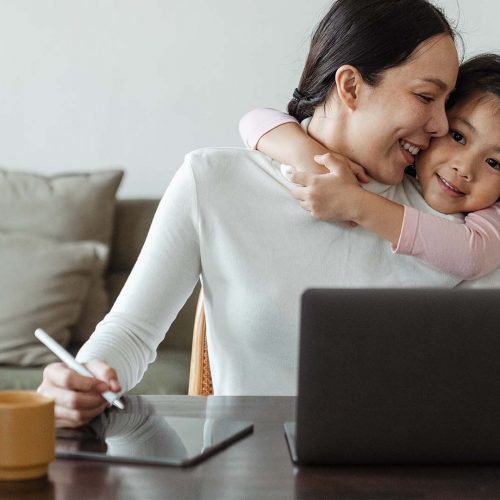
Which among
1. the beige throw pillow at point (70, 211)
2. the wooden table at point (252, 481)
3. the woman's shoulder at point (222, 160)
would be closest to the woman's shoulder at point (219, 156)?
the woman's shoulder at point (222, 160)

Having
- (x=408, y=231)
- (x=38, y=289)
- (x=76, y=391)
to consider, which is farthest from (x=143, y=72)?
(x=76, y=391)

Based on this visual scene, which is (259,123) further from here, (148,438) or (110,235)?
(110,235)

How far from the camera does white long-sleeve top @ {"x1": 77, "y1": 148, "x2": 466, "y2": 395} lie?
1.44 meters

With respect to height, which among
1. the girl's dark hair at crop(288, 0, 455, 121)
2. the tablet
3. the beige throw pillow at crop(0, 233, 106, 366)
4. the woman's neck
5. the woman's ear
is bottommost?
the beige throw pillow at crop(0, 233, 106, 366)

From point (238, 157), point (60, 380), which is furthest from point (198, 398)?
point (238, 157)

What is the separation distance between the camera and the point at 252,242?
1.48 m

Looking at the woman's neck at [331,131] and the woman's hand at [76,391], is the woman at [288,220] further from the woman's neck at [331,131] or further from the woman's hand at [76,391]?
the woman's hand at [76,391]

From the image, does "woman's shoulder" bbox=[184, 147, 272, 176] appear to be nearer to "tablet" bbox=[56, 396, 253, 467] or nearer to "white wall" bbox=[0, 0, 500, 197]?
"tablet" bbox=[56, 396, 253, 467]

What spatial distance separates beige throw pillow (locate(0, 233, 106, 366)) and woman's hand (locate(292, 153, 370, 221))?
49.8 inches

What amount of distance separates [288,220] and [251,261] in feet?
0.29

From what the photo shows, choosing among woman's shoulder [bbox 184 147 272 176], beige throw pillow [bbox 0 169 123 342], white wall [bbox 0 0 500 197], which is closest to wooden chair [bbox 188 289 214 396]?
woman's shoulder [bbox 184 147 272 176]

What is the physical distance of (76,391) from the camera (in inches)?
42.6

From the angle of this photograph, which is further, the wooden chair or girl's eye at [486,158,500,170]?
the wooden chair

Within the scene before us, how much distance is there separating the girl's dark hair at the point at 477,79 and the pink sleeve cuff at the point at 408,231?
0.21m
